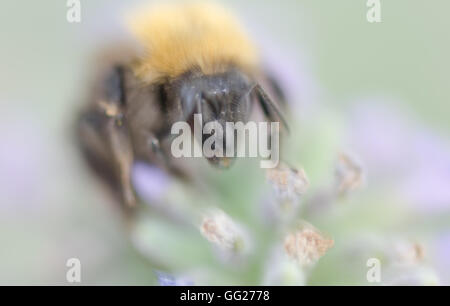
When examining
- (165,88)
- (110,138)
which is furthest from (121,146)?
(165,88)

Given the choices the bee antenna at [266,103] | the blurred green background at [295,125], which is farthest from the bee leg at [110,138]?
the bee antenna at [266,103]

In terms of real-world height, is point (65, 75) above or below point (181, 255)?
above

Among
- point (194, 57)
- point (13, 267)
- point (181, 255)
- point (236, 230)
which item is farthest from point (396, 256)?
point (13, 267)

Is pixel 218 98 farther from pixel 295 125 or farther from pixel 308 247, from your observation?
pixel 295 125

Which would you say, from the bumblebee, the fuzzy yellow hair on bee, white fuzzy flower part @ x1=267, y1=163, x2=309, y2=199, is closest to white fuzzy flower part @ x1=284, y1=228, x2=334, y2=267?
white fuzzy flower part @ x1=267, y1=163, x2=309, y2=199

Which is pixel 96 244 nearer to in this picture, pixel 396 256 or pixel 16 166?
pixel 16 166

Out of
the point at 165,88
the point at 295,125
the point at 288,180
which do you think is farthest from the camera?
the point at 295,125

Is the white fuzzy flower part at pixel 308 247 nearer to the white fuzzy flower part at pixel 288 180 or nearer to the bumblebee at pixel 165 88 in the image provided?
the white fuzzy flower part at pixel 288 180
